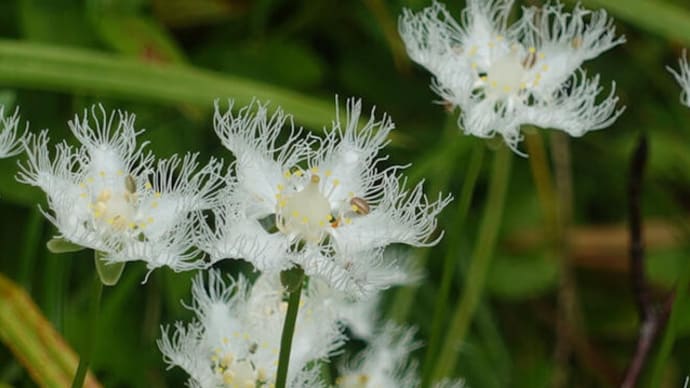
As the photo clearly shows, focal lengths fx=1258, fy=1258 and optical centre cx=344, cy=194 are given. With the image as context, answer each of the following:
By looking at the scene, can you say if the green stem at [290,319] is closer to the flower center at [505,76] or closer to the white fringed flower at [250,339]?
the white fringed flower at [250,339]

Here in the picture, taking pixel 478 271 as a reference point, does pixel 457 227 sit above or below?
below

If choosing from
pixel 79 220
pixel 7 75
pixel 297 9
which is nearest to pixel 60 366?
pixel 79 220

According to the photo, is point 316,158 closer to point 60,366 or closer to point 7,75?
point 60,366

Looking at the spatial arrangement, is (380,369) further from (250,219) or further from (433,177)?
(433,177)

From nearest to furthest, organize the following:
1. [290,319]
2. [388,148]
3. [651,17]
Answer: [290,319] → [651,17] → [388,148]

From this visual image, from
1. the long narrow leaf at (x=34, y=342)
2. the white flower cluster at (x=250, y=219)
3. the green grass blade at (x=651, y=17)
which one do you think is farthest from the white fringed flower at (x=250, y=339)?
the green grass blade at (x=651, y=17)

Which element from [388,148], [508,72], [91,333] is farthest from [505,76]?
[388,148]

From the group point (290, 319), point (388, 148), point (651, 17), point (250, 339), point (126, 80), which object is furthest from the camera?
point (388, 148)

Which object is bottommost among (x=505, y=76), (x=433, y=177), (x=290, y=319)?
(x=290, y=319)
